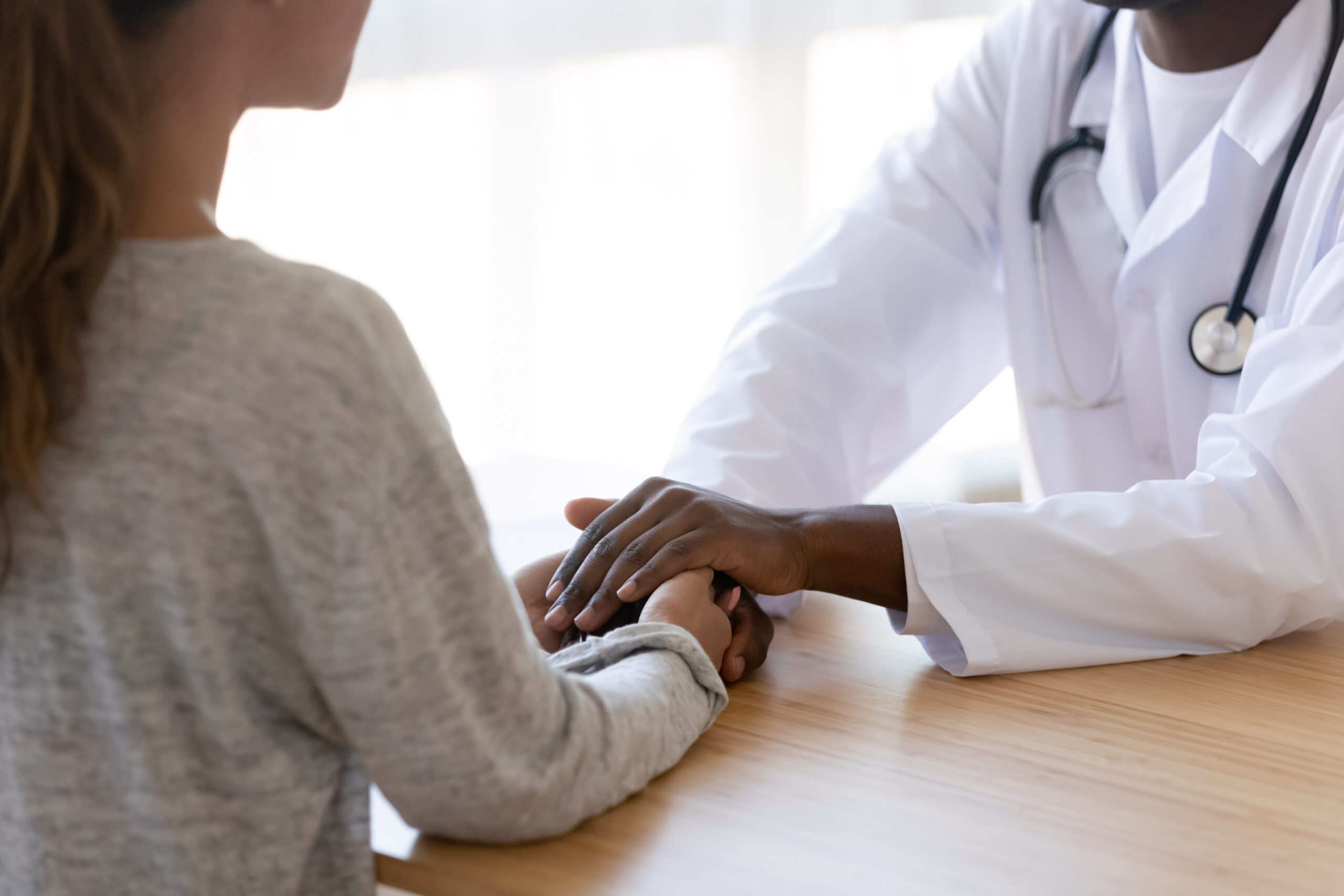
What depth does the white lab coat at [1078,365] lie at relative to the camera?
929mm

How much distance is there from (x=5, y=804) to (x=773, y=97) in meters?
2.09

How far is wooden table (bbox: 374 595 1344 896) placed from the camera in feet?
2.02

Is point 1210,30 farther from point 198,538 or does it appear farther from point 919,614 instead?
point 198,538

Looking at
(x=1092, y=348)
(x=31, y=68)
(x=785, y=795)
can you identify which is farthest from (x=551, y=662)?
(x=1092, y=348)

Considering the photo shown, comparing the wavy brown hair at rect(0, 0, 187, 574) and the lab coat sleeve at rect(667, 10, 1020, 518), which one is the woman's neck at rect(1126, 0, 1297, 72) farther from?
the wavy brown hair at rect(0, 0, 187, 574)

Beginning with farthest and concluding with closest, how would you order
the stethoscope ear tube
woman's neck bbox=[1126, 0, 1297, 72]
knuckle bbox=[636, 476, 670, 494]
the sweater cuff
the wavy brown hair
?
woman's neck bbox=[1126, 0, 1297, 72] → the stethoscope ear tube → knuckle bbox=[636, 476, 670, 494] → the sweater cuff → the wavy brown hair

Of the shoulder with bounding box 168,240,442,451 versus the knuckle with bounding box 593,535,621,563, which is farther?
the knuckle with bounding box 593,535,621,563

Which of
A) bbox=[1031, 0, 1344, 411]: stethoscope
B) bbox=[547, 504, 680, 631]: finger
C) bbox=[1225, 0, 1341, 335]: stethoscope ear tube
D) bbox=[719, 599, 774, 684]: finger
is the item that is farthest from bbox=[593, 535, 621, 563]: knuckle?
bbox=[1225, 0, 1341, 335]: stethoscope ear tube

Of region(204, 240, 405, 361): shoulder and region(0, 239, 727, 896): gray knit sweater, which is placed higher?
A: region(204, 240, 405, 361): shoulder

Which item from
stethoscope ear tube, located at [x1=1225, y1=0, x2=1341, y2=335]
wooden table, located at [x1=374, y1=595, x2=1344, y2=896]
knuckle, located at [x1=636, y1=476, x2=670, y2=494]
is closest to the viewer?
wooden table, located at [x1=374, y1=595, x2=1344, y2=896]

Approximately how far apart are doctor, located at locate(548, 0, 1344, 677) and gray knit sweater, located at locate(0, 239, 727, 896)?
1.09 feet

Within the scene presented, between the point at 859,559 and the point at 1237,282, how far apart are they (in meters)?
0.60

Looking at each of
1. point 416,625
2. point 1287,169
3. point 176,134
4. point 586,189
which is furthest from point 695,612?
point 586,189

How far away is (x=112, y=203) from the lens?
0.53 meters
